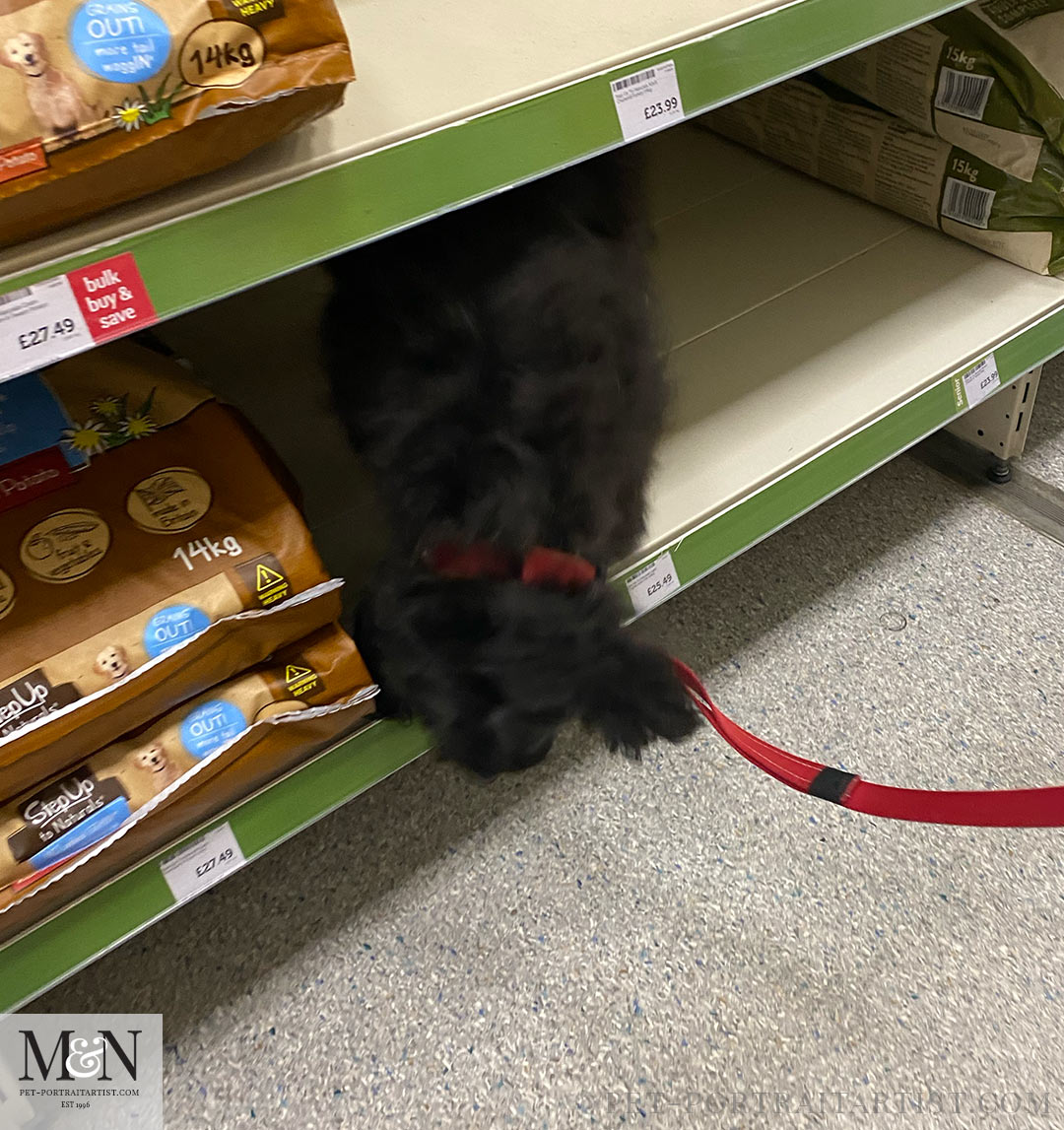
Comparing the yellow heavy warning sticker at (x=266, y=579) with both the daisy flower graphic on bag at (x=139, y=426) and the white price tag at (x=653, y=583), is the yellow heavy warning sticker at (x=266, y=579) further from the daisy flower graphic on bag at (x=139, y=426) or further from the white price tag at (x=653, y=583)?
the white price tag at (x=653, y=583)

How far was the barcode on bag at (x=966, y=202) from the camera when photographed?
107 cm

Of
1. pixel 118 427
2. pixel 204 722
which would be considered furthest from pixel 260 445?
pixel 204 722

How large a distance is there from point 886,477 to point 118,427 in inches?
40.0

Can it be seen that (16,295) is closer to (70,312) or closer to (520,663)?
(70,312)

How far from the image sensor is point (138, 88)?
0.40 meters

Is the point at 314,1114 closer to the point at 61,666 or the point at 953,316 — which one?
the point at 61,666

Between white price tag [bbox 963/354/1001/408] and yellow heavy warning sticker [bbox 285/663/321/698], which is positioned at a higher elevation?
yellow heavy warning sticker [bbox 285/663/321/698]

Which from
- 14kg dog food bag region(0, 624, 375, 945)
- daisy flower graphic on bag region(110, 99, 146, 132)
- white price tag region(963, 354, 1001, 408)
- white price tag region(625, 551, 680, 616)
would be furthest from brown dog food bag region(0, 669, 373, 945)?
white price tag region(963, 354, 1001, 408)

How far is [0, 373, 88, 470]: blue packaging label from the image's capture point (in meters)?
0.57

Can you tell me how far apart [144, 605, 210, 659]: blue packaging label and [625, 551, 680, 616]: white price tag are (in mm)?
356

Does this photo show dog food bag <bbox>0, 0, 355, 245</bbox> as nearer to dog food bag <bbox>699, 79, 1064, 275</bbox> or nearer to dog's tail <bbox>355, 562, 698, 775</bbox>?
dog's tail <bbox>355, 562, 698, 775</bbox>

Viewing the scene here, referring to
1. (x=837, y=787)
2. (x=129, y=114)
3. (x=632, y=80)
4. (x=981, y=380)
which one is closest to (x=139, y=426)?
(x=129, y=114)

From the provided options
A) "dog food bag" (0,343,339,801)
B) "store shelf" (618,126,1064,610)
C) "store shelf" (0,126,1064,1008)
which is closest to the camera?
"dog food bag" (0,343,339,801)

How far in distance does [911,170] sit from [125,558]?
1029 mm
